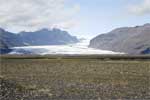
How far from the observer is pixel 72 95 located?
29734 mm

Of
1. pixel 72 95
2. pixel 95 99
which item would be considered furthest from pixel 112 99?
pixel 72 95

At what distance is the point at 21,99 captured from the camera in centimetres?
2698

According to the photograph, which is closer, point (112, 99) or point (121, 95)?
point (112, 99)

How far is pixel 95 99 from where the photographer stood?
90.8 ft

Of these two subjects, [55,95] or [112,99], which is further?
[55,95]

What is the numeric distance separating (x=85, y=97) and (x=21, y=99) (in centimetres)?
534

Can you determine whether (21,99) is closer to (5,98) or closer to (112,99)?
(5,98)

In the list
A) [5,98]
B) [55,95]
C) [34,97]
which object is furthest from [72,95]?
[5,98]

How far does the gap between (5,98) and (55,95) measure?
189 inches

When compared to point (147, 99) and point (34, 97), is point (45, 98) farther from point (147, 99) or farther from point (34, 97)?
point (147, 99)

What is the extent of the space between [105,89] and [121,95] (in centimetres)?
382

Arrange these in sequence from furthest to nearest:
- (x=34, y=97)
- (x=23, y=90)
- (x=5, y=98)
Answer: (x=23, y=90) → (x=34, y=97) → (x=5, y=98)

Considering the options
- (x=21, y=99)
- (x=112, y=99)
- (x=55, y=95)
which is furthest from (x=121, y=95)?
(x=21, y=99)

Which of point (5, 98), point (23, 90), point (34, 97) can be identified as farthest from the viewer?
point (23, 90)
